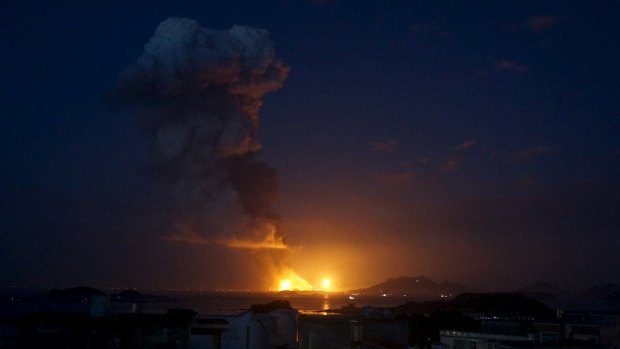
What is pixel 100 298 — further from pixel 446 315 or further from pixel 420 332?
pixel 446 315

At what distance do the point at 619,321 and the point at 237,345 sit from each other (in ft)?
85.2

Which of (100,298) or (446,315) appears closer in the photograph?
(100,298)

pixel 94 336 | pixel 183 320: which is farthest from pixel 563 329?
pixel 94 336

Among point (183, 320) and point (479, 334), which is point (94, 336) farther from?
point (479, 334)

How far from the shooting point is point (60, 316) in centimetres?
2577

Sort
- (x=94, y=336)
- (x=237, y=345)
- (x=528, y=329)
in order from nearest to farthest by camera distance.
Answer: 1. (x=94, y=336)
2. (x=237, y=345)
3. (x=528, y=329)

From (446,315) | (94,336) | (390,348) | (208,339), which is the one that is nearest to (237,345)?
(208,339)

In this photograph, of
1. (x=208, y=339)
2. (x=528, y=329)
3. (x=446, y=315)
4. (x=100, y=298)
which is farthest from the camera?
(x=446, y=315)

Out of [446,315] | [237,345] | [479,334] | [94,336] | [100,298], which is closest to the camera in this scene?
[94,336]

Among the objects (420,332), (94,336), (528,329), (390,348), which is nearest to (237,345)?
(390,348)

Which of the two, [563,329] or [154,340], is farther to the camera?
[563,329]

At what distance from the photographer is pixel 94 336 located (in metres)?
25.5

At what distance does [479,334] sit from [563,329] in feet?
33.8

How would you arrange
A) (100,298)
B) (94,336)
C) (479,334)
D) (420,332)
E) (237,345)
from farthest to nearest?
(420,332) → (479,334) → (237,345) → (100,298) → (94,336)
